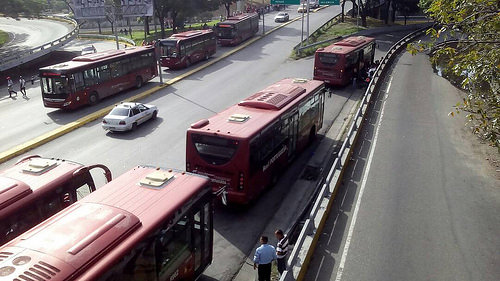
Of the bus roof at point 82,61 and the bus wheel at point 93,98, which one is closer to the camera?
the bus roof at point 82,61

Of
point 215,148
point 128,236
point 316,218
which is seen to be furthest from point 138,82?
point 128,236

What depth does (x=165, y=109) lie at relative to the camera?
27.5 metres

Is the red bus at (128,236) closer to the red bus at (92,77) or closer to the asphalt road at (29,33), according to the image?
the red bus at (92,77)

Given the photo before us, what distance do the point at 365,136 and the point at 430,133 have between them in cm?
338

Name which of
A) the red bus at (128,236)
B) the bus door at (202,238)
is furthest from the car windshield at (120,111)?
the bus door at (202,238)

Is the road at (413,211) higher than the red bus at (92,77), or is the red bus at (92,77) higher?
the red bus at (92,77)

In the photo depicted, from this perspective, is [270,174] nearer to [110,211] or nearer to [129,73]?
[110,211]

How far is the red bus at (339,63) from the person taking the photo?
98.8ft

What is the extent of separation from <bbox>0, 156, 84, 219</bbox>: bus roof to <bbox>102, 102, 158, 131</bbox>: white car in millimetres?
10204

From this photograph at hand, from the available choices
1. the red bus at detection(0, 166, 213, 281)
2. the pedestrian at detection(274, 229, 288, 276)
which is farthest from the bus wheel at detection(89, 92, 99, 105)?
the pedestrian at detection(274, 229, 288, 276)

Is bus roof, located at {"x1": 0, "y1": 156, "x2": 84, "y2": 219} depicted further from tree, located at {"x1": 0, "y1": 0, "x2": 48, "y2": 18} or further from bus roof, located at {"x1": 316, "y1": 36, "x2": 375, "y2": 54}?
tree, located at {"x1": 0, "y1": 0, "x2": 48, "y2": 18}

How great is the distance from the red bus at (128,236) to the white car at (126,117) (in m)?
12.6

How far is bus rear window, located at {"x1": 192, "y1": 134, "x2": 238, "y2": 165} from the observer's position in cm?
1360

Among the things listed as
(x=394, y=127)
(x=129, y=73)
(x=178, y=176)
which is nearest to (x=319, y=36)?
(x=129, y=73)
